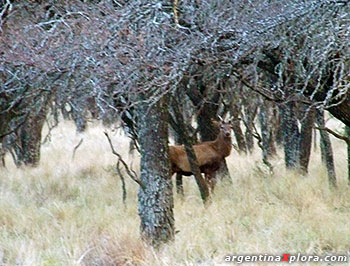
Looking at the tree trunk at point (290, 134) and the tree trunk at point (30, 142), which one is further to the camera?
the tree trunk at point (30, 142)

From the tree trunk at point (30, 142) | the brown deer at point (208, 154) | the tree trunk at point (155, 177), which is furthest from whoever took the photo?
the tree trunk at point (30, 142)

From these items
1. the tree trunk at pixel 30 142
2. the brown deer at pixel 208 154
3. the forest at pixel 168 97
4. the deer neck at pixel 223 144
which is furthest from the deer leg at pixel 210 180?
the tree trunk at pixel 30 142

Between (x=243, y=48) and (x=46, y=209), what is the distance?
5321 millimetres

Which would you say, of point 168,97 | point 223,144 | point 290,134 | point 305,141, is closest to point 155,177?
point 168,97

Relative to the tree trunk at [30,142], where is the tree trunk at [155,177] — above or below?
above

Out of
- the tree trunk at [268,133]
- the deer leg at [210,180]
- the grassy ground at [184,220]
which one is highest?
the grassy ground at [184,220]

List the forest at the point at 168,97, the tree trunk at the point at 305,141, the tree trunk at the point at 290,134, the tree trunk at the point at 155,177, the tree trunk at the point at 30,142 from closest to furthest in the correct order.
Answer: the forest at the point at 168,97, the tree trunk at the point at 155,177, the tree trunk at the point at 305,141, the tree trunk at the point at 290,134, the tree trunk at the point at 30,142

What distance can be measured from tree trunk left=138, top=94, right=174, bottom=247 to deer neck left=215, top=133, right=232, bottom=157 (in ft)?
16.1

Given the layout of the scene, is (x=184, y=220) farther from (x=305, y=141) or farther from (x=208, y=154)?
(x=305, y=141)

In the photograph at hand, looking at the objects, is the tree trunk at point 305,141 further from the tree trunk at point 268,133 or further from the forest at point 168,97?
the tree trunk at point 268,133

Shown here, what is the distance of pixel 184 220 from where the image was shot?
9461 millimetres

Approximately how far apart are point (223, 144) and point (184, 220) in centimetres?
363

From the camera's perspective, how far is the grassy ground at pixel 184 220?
7.42 m

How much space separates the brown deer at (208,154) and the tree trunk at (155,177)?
4.31 meters
